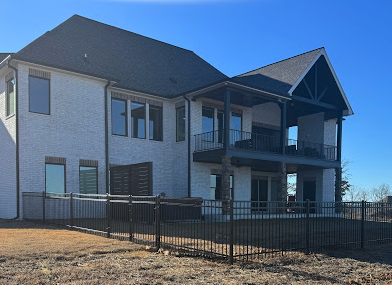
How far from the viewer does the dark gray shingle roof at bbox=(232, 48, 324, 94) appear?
2142 centimetres

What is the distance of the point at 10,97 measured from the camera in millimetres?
16641

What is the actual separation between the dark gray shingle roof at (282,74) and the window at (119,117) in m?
6.56

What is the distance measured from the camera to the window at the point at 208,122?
20617 millimetres

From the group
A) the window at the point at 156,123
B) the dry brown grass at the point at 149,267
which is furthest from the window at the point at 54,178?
the dry brown grass at the point at 149,267

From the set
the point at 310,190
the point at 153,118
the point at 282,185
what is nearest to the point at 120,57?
the point at 153,118

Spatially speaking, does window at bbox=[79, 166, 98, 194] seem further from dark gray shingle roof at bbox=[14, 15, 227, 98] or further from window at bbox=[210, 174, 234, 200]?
window at bbox=[210, 174, 234, 200]

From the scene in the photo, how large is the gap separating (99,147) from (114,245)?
9.37 meters

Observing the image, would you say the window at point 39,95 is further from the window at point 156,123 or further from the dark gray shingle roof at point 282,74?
the dark gray shingle roof at point 282,74

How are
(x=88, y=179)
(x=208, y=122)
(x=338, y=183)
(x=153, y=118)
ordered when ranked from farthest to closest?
(x=338, y=183) < (x=208, y=122) < (x=153, y=118) < (x=88, y=179)

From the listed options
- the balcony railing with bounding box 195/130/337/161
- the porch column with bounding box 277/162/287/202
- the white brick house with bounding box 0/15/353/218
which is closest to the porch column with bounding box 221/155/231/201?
the white brick house with bounding box 0/15/353/218

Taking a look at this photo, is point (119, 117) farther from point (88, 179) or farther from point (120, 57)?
point (120, 57)

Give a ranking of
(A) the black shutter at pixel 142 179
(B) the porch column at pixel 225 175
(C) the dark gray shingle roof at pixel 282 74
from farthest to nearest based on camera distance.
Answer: (C) the dark gray shingle roof at pixel 282 74 → (B) the porch column at pixel 225 175 → (A) the black shutter at pixel 142 179

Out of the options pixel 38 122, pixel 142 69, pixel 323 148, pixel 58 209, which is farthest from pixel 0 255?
pixel 323 148

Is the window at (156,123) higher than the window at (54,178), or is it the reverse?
the window at (156,123)
